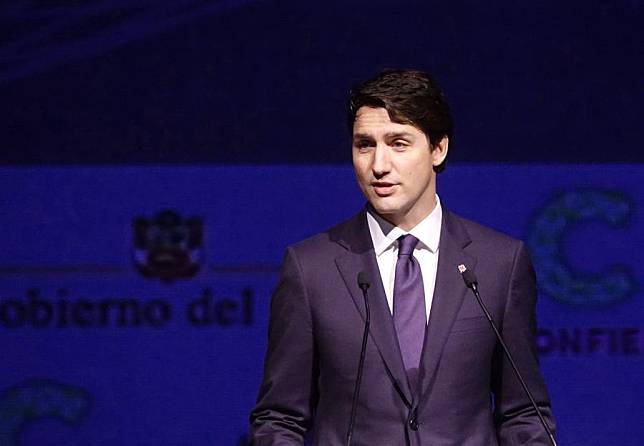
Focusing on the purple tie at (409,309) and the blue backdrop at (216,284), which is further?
the blue backdrop at (216,284)

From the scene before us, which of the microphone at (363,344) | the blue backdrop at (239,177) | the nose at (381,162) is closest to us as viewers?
the microphone at (363,344)

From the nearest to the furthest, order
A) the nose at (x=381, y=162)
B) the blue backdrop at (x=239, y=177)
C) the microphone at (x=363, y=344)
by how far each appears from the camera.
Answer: the microphone at (x=363, y=344)
the nose at (x=381, y=162)
the blue backdrop at (x=239, y=177)

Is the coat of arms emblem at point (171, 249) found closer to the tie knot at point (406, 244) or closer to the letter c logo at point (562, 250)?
the letter c logo at point (562, 250)

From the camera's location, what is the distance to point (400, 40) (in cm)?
310

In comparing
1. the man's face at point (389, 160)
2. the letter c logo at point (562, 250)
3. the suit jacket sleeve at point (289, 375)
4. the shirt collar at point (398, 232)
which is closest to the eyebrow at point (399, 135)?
the man's face at point (389, 160)

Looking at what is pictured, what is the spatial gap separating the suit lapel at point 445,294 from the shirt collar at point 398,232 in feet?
0.05

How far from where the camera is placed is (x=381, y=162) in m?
1.89

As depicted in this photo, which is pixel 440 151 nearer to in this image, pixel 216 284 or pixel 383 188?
pixel 383 188

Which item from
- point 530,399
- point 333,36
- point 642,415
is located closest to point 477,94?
point 333,36

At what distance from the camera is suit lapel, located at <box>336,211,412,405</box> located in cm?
185

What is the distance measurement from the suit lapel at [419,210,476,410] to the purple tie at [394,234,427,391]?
2cm

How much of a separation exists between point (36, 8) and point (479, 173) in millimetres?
1316

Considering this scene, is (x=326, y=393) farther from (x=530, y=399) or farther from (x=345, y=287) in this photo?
(x=530, y=399)

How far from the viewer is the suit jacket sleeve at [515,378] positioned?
1.91m
